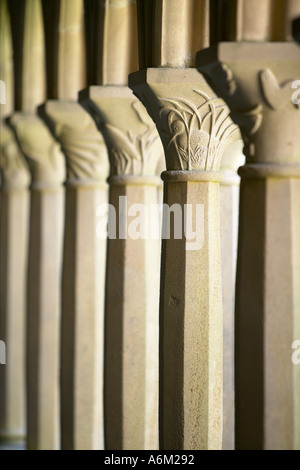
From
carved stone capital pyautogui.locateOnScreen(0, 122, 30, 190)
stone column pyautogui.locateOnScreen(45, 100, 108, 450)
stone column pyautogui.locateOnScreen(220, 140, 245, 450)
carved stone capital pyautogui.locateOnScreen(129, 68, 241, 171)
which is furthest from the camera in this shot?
carved stone capital pyautogui.locateOnScreen(0, 122, 30, 190)

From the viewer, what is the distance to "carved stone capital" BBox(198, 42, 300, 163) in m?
4.86

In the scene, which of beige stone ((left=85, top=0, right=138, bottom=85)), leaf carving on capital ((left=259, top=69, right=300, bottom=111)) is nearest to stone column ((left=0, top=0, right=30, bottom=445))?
beige stone ((left=85, top=0, right=138, bottom=85))

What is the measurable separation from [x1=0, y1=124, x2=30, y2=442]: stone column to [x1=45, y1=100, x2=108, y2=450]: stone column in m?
3.10

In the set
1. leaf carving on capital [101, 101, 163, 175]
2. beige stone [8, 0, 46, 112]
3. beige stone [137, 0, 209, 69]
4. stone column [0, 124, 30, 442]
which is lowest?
stone column [0, 124, 30, 442]

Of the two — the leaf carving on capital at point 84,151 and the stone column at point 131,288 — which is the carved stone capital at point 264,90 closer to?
the stone column at point 131,288

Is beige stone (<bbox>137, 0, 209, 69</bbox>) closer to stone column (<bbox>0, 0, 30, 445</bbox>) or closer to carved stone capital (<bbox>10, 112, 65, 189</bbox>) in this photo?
carved stone capital (<bbox>10, 112, 65, 189</bbox>)

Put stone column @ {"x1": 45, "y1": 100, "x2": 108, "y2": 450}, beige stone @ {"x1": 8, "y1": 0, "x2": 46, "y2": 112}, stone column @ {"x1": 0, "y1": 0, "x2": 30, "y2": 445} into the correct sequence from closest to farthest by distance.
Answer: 1. stone column @ {"x1": 45, "y1": 100, "x2": 108, "y2": 450}
2. beige stone @ {"x1": 8, "y1": 0, "x2": 46, "y2": 112}
3. stone column @ {"x1": 0, "y1": 0, "x2": 30, "y2": 445}

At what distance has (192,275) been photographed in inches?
246

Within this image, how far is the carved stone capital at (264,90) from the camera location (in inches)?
191

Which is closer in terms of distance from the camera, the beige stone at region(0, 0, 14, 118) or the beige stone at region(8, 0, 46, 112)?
the beige stone at region(8, 0, 46, 112)

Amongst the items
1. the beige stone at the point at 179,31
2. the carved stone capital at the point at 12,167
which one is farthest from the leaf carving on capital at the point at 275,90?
the carved stone capital at the point at 12,167

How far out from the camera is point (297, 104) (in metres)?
4.88
